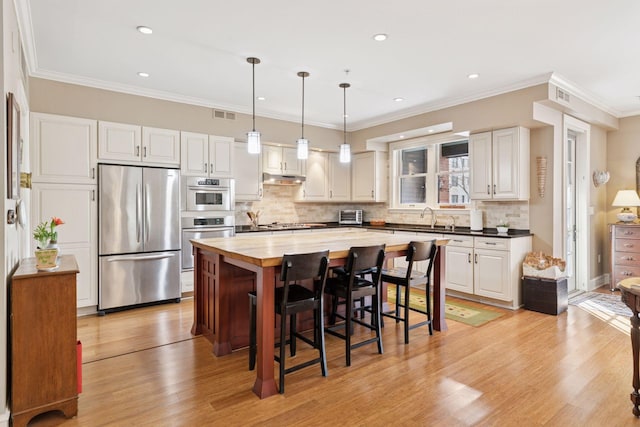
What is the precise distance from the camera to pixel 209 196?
16.5 feet

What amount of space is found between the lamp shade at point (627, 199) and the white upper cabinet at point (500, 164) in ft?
6.02

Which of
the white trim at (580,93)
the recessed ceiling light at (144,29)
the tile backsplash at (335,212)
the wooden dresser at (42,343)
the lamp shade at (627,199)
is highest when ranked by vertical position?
the recessed ceiling light at (144,29)

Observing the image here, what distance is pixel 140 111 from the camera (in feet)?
15.1

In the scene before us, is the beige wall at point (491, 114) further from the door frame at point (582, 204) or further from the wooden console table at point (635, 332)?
the wooden console table at point (635, 332)

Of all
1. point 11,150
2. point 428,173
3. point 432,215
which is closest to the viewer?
point 11,150

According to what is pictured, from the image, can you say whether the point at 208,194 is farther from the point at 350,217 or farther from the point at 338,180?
the point at 350,217

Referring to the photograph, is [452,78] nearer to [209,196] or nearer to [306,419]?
[209,196]

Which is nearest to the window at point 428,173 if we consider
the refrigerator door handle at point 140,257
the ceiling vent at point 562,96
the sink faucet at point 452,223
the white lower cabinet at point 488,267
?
the sink faucet at point 452,223

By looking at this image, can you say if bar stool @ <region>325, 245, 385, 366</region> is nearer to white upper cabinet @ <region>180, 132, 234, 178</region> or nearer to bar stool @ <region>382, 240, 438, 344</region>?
bar stool @ <region>382, 240, 438, 344</region>

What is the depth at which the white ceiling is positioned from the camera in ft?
9.12

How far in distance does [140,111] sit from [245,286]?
9.40 feet

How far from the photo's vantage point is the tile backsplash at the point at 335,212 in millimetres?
4980

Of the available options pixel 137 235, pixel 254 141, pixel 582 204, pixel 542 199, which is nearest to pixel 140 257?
pixel 137 235

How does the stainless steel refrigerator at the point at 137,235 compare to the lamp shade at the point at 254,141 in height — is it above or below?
below
